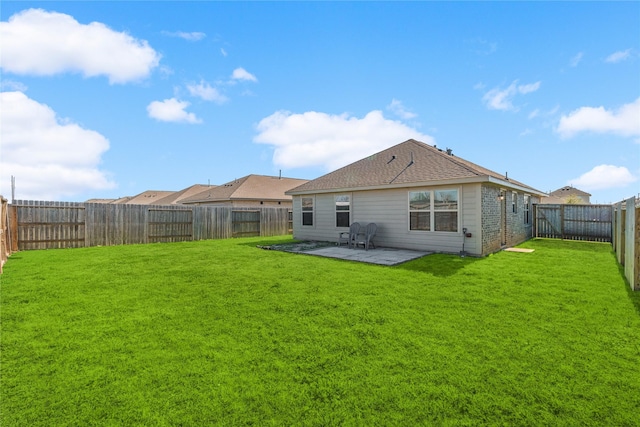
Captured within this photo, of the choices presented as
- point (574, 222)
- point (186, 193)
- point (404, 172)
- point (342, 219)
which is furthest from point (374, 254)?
point (186, 193)

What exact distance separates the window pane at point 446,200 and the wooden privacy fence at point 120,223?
11.2 meters

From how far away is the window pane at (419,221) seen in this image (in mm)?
9922

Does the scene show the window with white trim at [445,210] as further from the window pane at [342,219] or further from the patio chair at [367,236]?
the window pane at [342,219]

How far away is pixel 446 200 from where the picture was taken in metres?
9.52

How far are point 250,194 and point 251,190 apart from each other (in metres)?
0.77

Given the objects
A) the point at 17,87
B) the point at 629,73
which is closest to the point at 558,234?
the point at 629,73

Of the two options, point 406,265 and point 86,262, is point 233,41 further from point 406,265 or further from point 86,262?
point 406,265

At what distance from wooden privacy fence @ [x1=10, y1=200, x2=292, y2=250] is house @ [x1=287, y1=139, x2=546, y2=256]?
185 inches

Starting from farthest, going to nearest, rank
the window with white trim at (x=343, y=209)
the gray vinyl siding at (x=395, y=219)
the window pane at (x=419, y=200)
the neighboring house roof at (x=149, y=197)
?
the neighboring house roof at (x=149, y=197) < the window with white trim at (x=343, y=209) < the window pane at (x=419, y=200) < the gray vinyl siding at (x=395, y=219)

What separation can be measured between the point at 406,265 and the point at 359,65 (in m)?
8.50

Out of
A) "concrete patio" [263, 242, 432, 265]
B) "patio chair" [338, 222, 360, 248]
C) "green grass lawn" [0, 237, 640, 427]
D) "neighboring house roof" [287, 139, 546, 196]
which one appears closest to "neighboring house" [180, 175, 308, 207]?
"neighboring house roof" [287, 139, 546, 196]

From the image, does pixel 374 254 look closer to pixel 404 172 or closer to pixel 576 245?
pixel 404 172

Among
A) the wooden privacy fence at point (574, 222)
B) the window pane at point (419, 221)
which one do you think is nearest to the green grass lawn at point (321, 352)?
the window pane at point (419, 221)

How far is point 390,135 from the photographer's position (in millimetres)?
15656
